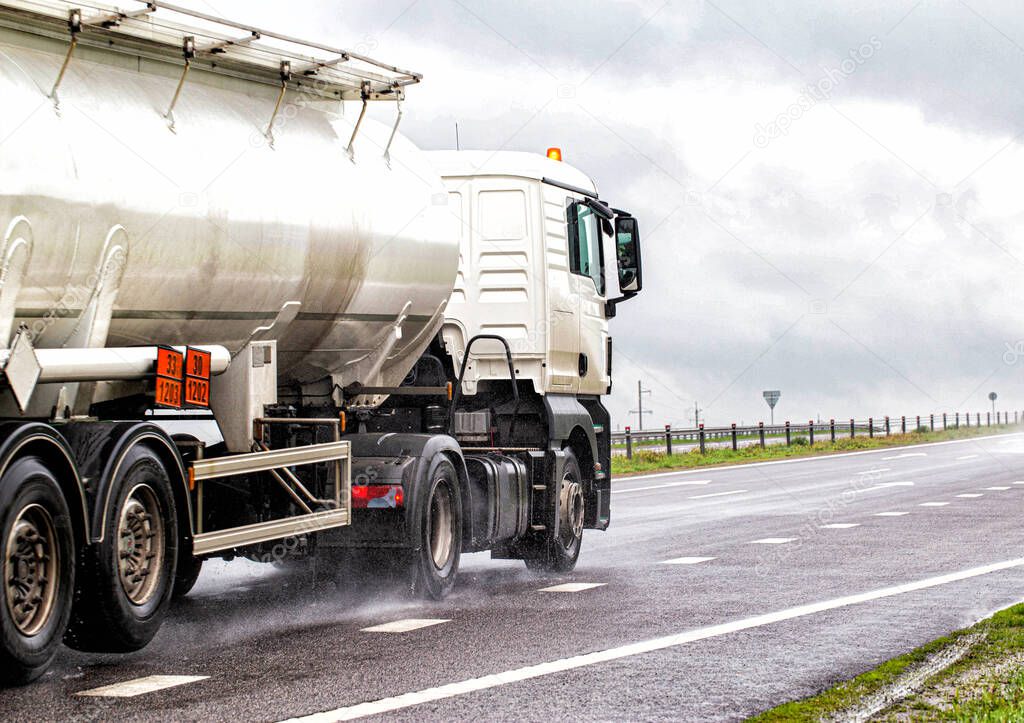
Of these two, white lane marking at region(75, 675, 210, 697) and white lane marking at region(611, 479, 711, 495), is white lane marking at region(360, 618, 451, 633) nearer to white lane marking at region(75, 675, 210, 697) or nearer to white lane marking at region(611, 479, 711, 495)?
white lane marking at region(75, 675, 210, 697)

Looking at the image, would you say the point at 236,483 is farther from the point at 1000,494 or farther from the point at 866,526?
the point at 1000,494

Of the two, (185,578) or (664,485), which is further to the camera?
(664,485)

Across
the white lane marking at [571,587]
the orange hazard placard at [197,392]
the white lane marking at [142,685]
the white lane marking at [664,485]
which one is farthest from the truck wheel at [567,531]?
the white lane marking at [664,485]

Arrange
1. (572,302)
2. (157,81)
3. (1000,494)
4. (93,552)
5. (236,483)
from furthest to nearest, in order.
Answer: (1000,494) → (572,302) → (236,483) → (157,81) → (93,552)

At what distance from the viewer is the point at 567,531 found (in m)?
13.7

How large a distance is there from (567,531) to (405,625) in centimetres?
437

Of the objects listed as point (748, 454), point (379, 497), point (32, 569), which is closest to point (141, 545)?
point (32, 569)

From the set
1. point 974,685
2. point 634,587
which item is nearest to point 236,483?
point 634,587

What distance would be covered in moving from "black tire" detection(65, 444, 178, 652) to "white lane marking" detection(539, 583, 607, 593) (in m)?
3.97

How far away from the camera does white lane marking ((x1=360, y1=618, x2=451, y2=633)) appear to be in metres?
9.28

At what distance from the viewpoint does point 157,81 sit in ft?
28.3

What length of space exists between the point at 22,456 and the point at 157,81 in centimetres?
256

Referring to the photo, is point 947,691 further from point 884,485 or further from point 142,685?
point 884,485

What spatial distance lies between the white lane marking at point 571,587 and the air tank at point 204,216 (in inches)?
83.6
